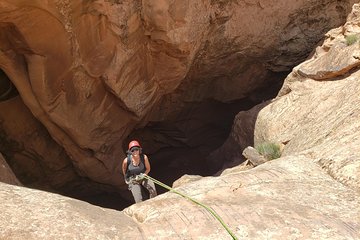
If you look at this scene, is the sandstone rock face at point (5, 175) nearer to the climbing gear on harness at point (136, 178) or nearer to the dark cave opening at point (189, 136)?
the climbing gear on harness at point (136, 178)

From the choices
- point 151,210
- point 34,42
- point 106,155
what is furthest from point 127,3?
point 151,210

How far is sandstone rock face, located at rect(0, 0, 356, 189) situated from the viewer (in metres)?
8.65

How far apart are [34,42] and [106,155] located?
3.88 meters

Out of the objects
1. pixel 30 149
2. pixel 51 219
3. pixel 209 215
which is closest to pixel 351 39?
pixel 209 215

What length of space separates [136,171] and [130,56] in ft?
12.3

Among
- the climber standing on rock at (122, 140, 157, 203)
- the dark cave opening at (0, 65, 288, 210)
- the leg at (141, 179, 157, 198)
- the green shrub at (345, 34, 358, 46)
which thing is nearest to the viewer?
the climber standing on rock at (122, 140, 157, 203)

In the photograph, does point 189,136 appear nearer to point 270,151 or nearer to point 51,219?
point 270,151

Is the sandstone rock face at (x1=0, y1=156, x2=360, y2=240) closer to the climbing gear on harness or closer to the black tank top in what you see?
the climbing gear on harness

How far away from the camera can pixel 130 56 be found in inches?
387

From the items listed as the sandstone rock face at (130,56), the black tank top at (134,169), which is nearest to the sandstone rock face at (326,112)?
the sandstone rock face at (130,56)

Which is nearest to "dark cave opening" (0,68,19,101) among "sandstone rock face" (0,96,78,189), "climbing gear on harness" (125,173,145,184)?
"sandstone rock face" (0,96,78,189)

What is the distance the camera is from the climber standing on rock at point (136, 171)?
22.4ft

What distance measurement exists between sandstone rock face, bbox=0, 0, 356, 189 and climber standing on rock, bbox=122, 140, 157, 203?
3.20 m

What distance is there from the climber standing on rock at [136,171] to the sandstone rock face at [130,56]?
3.20 m
